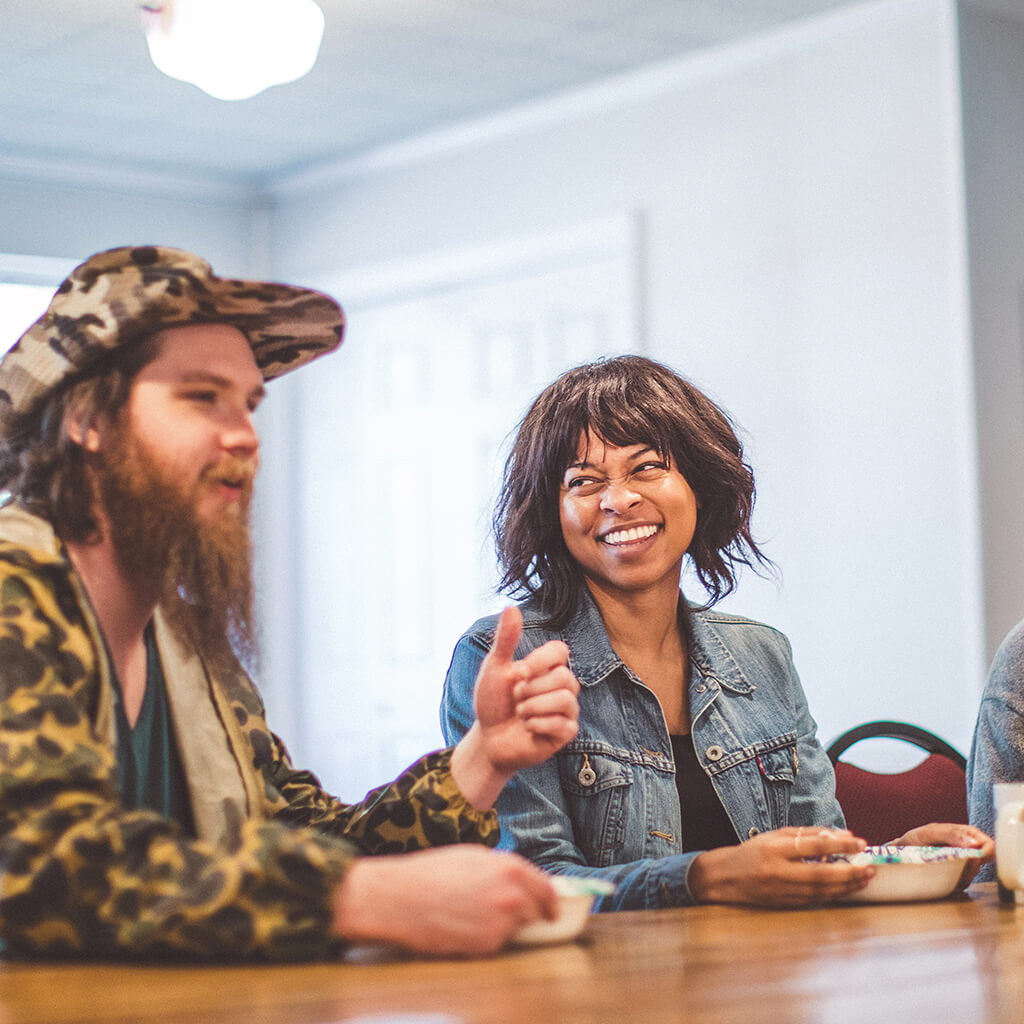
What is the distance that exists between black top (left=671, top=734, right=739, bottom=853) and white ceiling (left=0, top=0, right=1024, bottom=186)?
274 cm

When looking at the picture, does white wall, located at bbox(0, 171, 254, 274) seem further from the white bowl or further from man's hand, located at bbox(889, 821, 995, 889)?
the white bowl

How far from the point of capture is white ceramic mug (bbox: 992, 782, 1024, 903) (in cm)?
167

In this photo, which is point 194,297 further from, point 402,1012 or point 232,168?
point 232,168

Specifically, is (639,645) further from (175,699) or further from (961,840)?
(175,699)

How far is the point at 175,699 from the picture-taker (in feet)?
5.42

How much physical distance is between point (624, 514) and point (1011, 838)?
0.75 meters

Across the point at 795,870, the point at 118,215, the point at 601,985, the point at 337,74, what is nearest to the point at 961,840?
the point at 795,870

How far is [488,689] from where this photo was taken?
1.59 meters

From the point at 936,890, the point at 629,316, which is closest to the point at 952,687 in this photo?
the point at 629,316

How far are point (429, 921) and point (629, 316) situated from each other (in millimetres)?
3836

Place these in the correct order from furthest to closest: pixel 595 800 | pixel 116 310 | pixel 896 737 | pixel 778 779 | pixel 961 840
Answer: pixel 896 737 → pixel 778 779 → pixel 595 800 → pixel 961 840 → pixel 116 310

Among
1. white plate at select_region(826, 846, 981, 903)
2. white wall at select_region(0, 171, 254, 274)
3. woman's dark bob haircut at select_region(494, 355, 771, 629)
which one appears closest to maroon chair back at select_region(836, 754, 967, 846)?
woman's dark bob haircut at select_region(494, 355, 771, 629)

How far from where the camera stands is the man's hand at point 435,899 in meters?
1.17

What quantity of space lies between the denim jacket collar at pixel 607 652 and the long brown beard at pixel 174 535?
2.31ft
